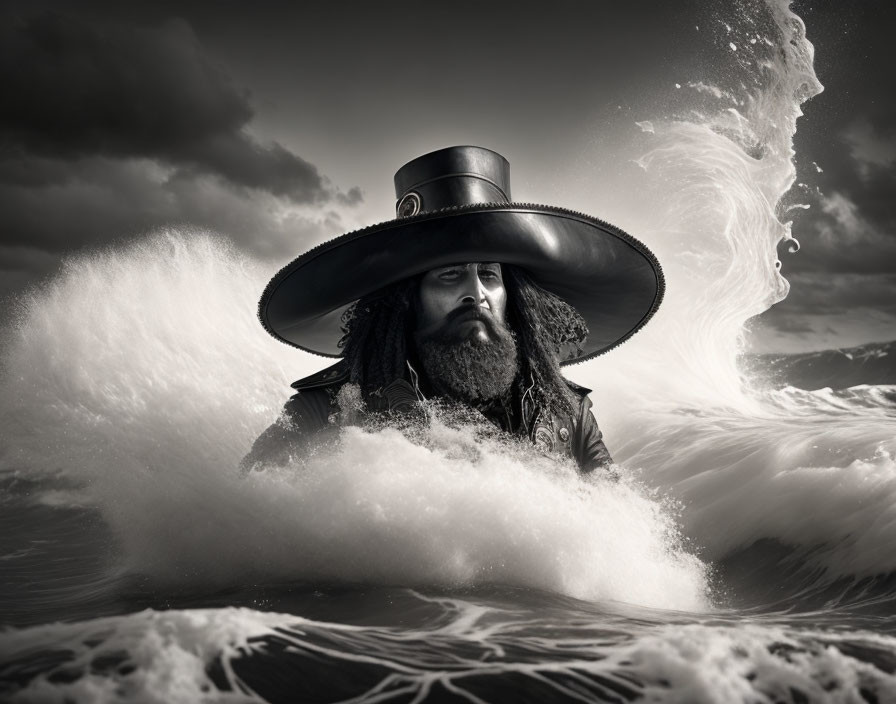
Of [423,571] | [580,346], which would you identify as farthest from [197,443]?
[580,346]

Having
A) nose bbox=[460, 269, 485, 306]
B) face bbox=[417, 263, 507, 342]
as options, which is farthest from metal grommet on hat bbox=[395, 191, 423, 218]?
nose bbox=[460, 269, 485, 306]

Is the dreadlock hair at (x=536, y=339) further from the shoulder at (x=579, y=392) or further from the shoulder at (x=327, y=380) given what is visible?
A: the shoulder at (x=327, y=380)

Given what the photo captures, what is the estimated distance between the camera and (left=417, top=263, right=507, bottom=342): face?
13.5ft

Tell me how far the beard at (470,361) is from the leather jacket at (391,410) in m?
0.16

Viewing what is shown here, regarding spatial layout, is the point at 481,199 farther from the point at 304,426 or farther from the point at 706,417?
the point at 706,417

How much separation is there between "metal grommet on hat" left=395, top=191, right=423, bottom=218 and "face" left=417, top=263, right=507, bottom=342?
0.42 meters

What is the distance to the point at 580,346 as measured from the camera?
499cm

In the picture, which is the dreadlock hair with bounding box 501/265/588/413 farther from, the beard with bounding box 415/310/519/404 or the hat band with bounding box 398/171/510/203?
the hat band with bounding box 398/171/510/203

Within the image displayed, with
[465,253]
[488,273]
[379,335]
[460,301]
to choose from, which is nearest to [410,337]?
[379,335]

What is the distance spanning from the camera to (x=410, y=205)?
14.3 feet

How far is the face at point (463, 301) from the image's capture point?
413cm

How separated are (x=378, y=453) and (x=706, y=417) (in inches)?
172


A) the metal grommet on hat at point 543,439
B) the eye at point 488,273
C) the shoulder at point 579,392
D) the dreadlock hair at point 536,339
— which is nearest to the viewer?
the metal grommet on hat at point 543,439

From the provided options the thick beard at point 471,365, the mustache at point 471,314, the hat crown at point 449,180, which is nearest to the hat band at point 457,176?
the hat crown at point 449,180
